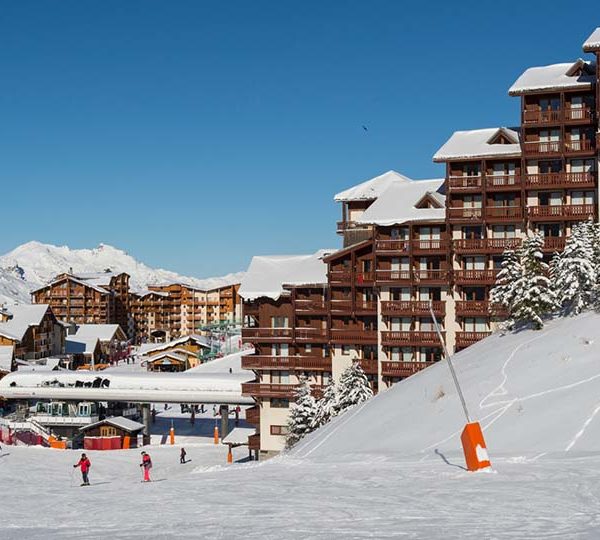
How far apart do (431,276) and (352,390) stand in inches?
448

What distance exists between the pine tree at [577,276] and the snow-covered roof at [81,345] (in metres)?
106

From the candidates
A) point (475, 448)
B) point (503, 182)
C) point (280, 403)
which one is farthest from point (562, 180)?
point (475, 448)

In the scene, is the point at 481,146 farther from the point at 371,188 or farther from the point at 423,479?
the point at 423,479

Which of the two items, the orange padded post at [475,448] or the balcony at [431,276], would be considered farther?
the balcony at [431,276]

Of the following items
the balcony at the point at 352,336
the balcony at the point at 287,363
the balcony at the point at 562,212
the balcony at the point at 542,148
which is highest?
the balcony at the point at 542,148

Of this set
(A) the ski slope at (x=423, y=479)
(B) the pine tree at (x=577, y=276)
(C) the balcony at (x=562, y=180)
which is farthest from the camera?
(C) the balcony at (x=562, y=180)

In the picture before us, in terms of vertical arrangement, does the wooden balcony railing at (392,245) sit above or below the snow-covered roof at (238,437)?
above

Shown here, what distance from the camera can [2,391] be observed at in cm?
7488

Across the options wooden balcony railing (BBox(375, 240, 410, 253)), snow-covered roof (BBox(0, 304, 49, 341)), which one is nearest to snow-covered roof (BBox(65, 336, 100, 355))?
snow-covered roof (BBox(0, 304, 49, 341))

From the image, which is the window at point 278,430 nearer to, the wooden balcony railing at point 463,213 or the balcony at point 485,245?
the balcony at point 485,245

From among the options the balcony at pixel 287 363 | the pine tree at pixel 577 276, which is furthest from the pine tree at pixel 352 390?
the pine tree at pixel 577 276

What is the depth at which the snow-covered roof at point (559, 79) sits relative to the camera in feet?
172

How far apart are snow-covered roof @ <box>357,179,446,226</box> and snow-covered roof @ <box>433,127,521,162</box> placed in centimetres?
330

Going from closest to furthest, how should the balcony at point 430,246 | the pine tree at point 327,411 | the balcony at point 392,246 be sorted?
the pine tree at point 327,411
the balcony at point 430,246
the balcony at point 392,246
